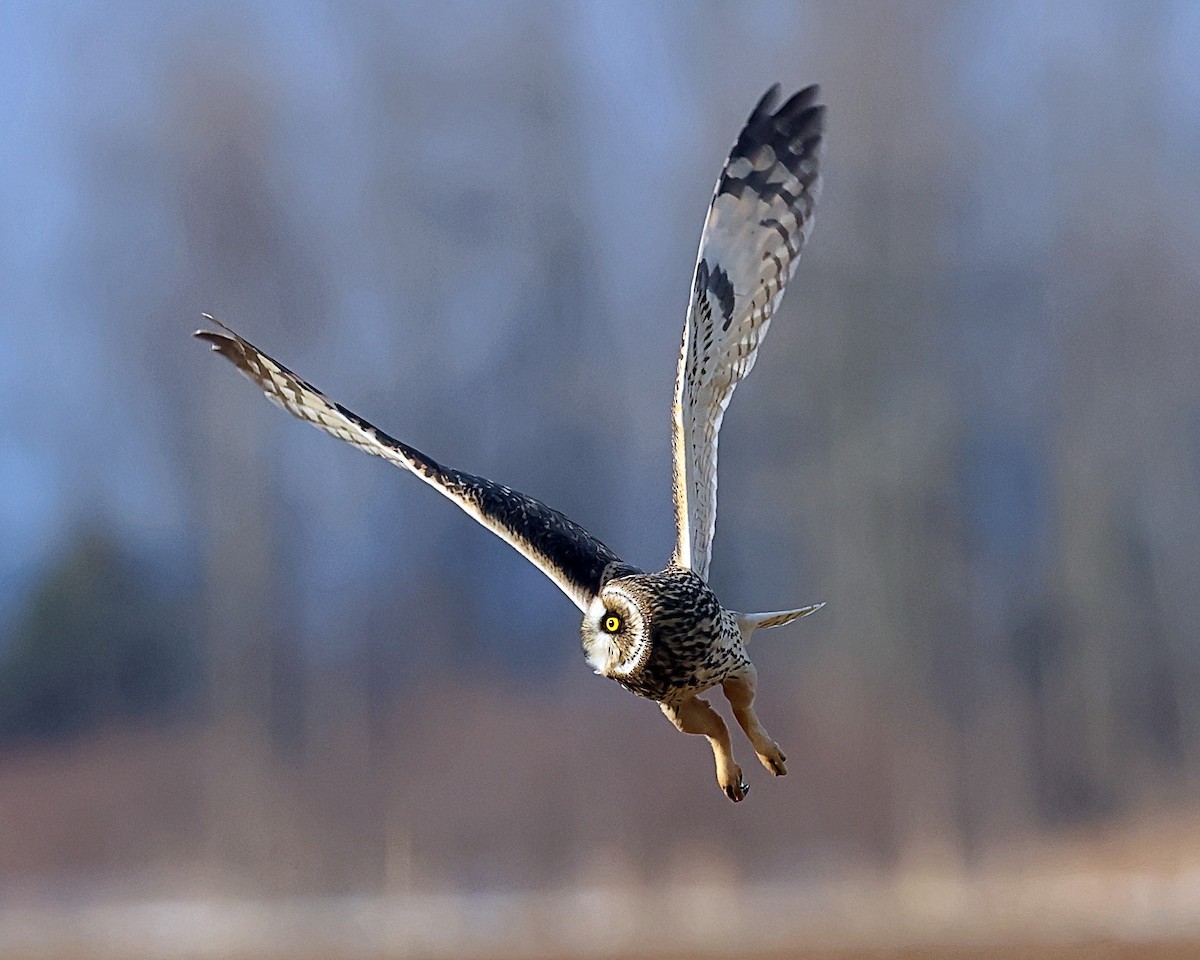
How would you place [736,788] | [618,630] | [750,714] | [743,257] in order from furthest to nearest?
[743,257] < [750,714] < [736,788] < [618,630]

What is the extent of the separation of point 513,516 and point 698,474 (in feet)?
1.08

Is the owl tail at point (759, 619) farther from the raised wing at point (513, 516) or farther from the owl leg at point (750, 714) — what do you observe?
the raised wing at point (513, 516)

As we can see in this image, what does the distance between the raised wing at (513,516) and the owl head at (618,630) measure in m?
0.10

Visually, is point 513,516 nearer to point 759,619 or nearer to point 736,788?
point 759,619

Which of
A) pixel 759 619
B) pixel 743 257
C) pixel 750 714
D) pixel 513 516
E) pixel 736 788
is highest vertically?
pixel 743 257

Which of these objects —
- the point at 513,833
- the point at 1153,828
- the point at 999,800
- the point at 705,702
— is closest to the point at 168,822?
the point at 513,833

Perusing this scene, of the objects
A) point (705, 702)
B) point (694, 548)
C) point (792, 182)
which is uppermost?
point (792, 182)

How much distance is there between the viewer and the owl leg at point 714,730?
8.30ft

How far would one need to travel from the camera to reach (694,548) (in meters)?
2.62

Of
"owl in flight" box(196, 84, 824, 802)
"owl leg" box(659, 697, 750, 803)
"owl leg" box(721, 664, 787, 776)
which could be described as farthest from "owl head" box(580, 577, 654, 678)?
"owl leg" box(721, 664, 787, 776)

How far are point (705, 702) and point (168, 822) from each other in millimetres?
6734

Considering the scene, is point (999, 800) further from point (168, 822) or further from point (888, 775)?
point (168, 822)

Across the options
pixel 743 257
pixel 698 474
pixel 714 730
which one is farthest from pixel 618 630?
pixel 743 257

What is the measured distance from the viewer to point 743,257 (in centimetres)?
285
